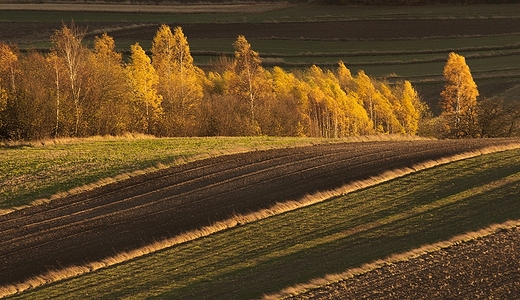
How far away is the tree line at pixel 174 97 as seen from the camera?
60.4 meters

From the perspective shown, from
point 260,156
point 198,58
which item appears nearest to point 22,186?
point 260,156

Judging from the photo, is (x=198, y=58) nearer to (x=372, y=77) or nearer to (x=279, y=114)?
(x=372, y=77)

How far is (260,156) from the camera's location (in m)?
49.9

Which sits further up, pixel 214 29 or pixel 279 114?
pixel 214 29

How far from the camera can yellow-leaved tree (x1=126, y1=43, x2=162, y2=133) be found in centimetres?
6938

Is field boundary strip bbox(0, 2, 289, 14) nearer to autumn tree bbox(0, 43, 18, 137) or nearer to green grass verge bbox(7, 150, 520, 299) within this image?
autumn tree bbox(0, 43, 18, 137)

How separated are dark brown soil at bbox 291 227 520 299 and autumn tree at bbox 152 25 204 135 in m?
42.3

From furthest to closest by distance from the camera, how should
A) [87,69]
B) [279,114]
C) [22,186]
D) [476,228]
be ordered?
1. [279,114]
2. [87,69]
3. [22,186]
4. [476,228]

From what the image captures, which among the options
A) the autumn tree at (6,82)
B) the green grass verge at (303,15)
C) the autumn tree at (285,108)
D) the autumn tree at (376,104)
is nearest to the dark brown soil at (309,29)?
the green grass verge at (303,15)

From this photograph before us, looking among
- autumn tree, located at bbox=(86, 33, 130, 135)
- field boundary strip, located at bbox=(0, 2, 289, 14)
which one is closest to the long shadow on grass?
autumn tree, located at bbox=(86, 33, 130, 135)

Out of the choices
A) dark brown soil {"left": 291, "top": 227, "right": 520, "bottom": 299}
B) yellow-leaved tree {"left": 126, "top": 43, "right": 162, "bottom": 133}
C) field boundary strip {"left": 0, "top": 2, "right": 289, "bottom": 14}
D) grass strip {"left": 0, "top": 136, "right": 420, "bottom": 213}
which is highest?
field boundary strip {"left": 0, "top": 2, "right": 289, "bottom": 14}

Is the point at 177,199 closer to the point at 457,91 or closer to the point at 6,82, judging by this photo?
the point at 6,82

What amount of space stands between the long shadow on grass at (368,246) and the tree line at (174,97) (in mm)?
31555

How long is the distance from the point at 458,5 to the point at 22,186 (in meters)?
110
